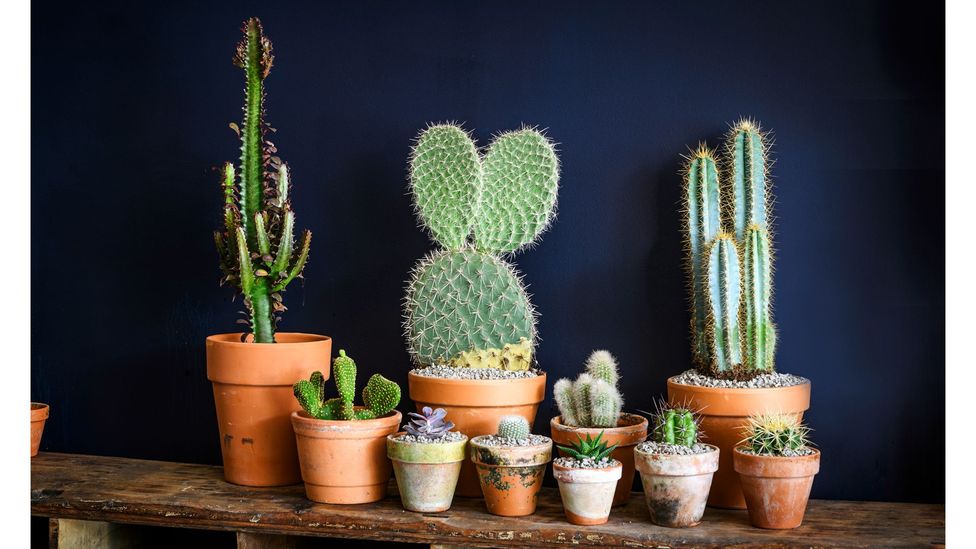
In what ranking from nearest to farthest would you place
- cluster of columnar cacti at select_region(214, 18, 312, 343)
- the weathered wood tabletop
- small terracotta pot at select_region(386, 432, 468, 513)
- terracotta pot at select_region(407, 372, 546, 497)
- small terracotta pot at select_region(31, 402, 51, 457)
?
the weathered wood tabletop
small terracotta pot at select_region(386, 432, 468, 513)
terracotta pot at select_region(407, 372, 546, 497)
cluster of columnar cacti at select_region(214, 18, 312, 343)
small terracotta pot at select_region(31, 402, 51, 457)

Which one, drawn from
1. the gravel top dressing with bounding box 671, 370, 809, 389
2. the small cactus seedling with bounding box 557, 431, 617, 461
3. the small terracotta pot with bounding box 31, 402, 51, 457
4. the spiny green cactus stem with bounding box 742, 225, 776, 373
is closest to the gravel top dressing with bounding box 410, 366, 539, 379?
the small cactus seedling with bounding box 557, 431, 617, 461

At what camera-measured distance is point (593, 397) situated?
2.02 meters

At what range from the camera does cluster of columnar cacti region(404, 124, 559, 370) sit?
2.15 m

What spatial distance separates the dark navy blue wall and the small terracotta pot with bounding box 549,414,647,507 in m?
0.29

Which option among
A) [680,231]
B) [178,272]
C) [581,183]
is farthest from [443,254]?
[178,272]

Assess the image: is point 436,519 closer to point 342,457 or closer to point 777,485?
point 342,457

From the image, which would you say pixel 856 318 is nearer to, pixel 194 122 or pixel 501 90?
pixel 501 90

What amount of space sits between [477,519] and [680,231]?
92 centimetres

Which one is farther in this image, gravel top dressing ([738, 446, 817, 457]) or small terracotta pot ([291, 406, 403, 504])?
small terracotta pot ([291, 406, 403, 504])

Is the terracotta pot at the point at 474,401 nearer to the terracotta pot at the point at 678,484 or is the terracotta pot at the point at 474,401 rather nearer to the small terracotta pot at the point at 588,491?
the small terracotta pot at the point at 588,491

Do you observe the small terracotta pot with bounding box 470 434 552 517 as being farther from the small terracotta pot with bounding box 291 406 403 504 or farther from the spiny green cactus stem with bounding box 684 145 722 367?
the spiny green cactus stem with bounding box 684 145 722 367

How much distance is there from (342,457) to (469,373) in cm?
37

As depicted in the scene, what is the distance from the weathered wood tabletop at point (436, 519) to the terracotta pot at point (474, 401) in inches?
3.3

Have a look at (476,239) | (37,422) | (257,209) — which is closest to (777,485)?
(476,239)
